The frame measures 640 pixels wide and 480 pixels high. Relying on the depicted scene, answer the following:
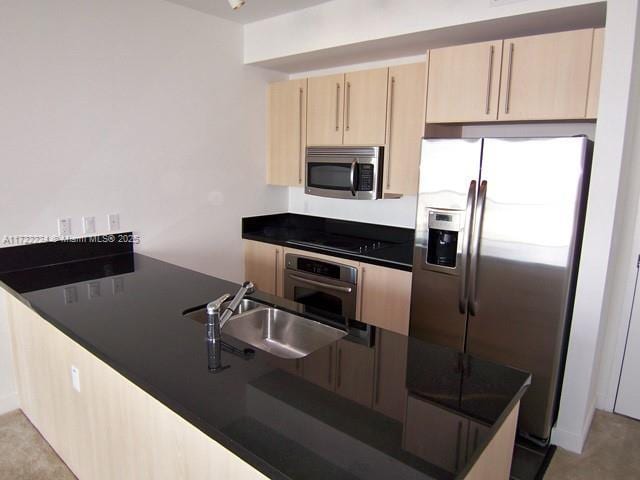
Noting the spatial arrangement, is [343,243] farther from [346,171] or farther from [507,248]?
[507,248]

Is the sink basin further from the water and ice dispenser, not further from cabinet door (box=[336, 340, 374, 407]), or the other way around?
the water and ice dispenser

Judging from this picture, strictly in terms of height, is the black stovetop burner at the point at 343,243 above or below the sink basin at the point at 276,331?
above

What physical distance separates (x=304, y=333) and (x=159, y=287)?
0.85 meters

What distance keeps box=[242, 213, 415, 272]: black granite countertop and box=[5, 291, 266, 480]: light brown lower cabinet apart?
Result: 5.76ft

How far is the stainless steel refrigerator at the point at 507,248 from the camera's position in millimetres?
2150

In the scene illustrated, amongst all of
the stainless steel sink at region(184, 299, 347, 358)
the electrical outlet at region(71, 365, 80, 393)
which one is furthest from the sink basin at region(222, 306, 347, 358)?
the electrical outlet at region(71, 365, 80, 393)

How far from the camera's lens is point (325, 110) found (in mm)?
3406

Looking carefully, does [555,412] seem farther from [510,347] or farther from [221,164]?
[221,164]

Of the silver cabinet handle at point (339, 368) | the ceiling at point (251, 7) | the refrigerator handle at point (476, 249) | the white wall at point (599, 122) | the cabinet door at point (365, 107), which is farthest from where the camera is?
the cabinet door at point (365, 107)

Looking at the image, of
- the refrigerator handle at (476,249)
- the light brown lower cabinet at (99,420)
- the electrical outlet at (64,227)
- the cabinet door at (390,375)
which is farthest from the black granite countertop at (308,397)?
the refrigerator handle at (476,249)

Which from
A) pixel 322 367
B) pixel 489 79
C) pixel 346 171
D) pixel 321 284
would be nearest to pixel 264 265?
pixel 321 284

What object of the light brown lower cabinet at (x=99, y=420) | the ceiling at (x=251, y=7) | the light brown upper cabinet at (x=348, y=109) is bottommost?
the light brown lower cabinet at (x=99, y=420)

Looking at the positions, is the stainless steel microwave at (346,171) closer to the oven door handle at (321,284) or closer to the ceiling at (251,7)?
the oven door handle at (321,284)

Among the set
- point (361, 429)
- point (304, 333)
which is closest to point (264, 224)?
point (304, 333)
